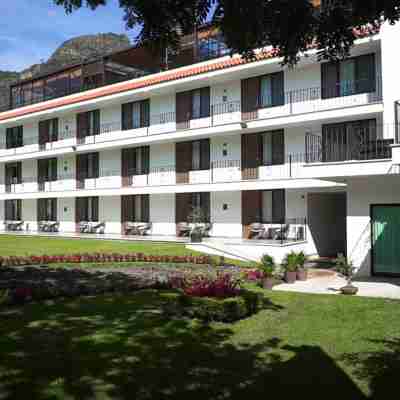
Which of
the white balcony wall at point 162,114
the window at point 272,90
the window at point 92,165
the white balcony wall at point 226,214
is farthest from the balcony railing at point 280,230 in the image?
the window at point 92,165

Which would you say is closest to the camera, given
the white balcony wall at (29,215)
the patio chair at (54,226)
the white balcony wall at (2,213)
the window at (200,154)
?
the window at (200,154)

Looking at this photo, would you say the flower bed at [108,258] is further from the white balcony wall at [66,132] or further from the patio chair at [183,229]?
the white balcony wall at [66,132]

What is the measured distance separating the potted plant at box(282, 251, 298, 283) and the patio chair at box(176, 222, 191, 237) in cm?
1322

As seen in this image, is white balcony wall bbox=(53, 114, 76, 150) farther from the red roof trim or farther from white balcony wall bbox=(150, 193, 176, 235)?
white balcony wall bbox=(150, 193, 176, 235)

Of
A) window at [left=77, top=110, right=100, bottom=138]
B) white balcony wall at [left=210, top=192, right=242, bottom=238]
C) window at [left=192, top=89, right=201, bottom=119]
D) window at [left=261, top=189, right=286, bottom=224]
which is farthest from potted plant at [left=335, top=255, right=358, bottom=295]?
window at [left=77, top=110, right=100, bottom=138]

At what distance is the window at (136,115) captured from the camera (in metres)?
31.5

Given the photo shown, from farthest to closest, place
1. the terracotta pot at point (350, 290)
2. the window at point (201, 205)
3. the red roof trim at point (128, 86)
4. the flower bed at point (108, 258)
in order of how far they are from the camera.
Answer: the window at point (201, 205) < the red roof trim at point (128, 86) < the flower bed at point (108, 258) < the terracotta pot at point (350, 290)


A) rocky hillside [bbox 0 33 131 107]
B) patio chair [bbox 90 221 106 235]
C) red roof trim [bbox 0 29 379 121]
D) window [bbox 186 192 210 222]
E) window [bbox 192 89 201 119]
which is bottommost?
patio chair [bbox 90 221 106 235]

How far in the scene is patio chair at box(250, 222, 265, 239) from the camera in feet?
84.8

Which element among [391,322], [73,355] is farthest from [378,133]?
[73,355]

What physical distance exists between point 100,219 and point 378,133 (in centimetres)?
1937

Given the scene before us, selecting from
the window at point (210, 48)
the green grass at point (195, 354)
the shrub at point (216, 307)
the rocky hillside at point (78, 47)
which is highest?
the rocky hillside at point (78, 47)

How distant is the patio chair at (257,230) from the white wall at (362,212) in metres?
9.32

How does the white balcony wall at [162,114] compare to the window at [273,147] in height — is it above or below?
above
